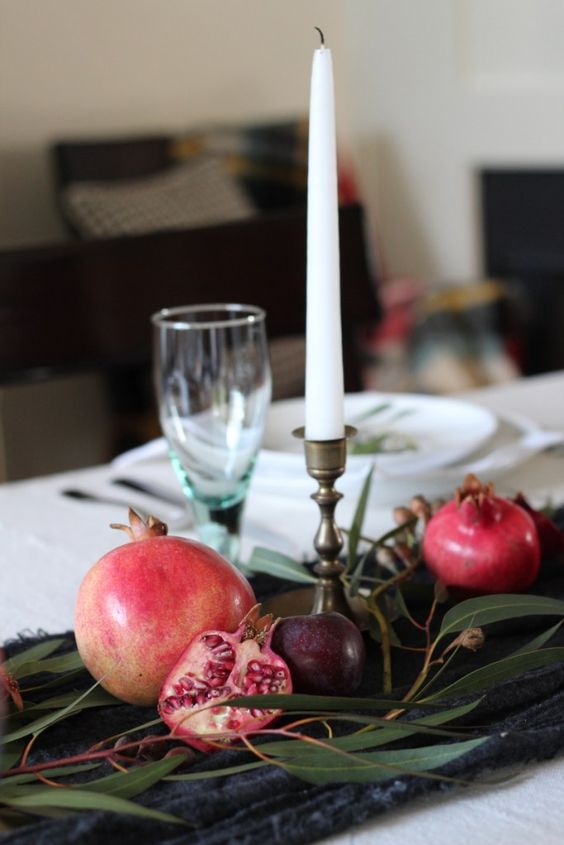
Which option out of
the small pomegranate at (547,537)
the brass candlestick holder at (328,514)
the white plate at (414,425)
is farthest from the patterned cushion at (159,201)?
the brass candlestick holder at (328,514)

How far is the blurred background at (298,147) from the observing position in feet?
9.74

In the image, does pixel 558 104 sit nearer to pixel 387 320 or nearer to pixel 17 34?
pixel 387 320

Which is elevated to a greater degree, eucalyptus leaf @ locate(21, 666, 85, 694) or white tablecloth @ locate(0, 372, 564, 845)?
eucalyptus leaf @ locate(21, 666, 85, 694)

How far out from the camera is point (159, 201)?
281 cm

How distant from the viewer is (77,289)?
1965mm

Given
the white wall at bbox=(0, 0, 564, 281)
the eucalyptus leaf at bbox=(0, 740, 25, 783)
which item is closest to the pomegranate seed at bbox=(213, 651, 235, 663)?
the eucalyptus leaf at bbox=(0, 740, 25, 783)

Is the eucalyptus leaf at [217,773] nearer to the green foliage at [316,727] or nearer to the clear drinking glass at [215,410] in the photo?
the green foliage at [316,727]

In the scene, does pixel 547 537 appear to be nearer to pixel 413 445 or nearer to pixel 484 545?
pixel 484 545

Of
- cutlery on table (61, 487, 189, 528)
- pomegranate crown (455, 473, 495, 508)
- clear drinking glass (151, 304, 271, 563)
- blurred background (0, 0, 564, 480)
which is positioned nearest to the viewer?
pomegranate crown (455, 473, 495, 508)

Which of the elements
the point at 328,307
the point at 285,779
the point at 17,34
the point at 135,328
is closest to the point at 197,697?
the point at 285,779

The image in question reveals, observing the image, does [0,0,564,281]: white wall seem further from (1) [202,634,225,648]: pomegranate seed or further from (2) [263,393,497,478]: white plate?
(1) [202,634,225,648]: pomegranate seed

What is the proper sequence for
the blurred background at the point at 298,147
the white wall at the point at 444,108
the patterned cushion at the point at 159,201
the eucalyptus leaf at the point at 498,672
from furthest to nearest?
the white wall at the point at 444,108
the blurred background at the point at 298,147
the patterned cushion at the point at 159,201
the eucalyptus leaf at the point at 498,672

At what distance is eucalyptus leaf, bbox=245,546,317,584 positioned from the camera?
732 mm

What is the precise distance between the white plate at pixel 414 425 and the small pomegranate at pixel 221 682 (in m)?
0.46
